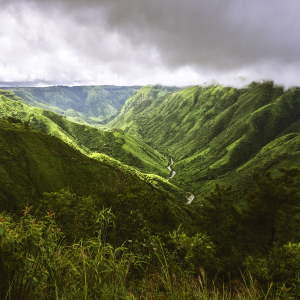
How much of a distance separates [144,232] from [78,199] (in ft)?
59.0

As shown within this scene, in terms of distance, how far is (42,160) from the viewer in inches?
3514

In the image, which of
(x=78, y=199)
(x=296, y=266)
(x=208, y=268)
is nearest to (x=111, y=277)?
(x=296, y=266)

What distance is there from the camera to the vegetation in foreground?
11.1ft

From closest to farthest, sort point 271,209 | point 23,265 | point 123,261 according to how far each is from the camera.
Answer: point 23,265 < point 123,261 < point 271,209

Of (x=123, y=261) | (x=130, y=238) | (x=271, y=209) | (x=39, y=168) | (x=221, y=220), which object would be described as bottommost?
(x=39, y=168)

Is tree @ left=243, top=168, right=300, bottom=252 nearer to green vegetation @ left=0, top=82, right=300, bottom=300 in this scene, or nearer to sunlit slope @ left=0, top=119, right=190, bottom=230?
green vegetation @ left=0, top=82, right=300, bottom=300

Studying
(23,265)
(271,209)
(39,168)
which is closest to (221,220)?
(271,209)

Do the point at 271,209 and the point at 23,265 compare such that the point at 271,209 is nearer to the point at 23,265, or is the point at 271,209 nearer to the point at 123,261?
the point at 123,261

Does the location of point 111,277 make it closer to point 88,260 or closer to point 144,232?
point 88,260

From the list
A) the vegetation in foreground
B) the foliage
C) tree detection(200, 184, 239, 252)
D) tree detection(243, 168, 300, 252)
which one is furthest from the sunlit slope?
the foliage

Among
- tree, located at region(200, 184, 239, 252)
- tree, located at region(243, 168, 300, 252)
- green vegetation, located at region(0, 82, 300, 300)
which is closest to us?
green vegetation, located at region(0, 82, 300, 300)

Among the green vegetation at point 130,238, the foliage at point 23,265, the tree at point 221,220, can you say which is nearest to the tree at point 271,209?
the green vegetation at point 130,238

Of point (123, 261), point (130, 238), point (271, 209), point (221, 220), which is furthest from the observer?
point (221, 220)

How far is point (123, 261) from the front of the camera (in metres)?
4.46
